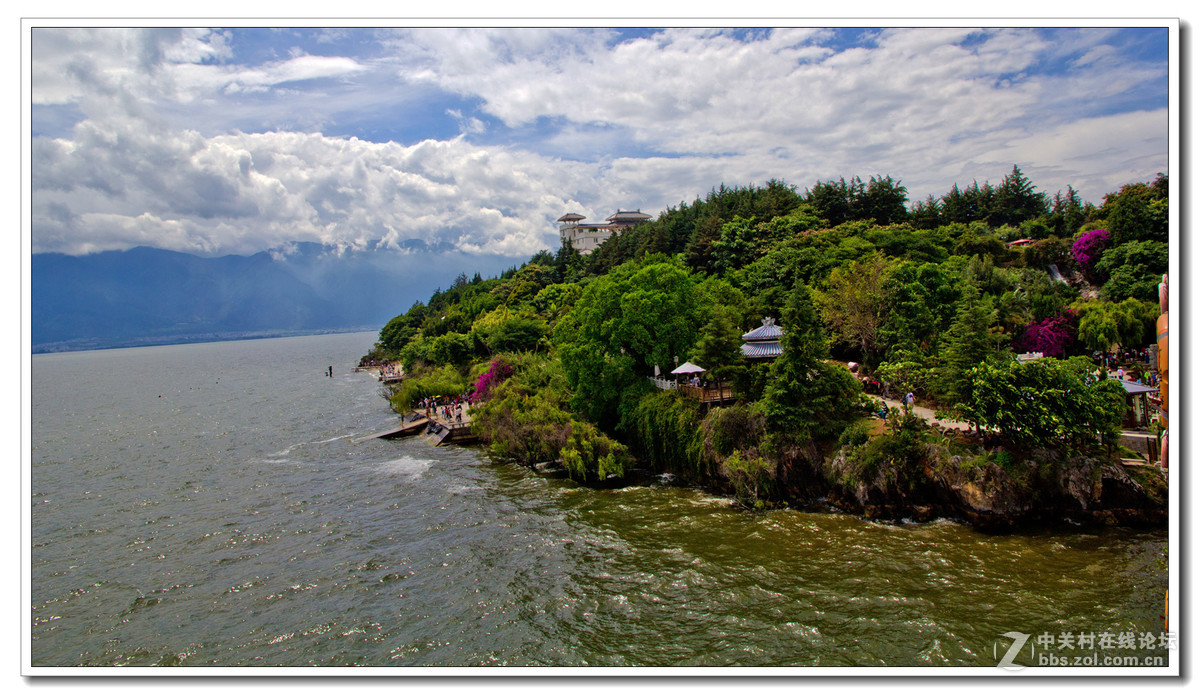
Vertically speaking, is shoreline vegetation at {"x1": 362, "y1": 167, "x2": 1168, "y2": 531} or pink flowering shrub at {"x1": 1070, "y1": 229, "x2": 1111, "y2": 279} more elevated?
pink flowering shrub at {"x1": 1070, "y1": 229, "x2": 1111, "y2": 279}

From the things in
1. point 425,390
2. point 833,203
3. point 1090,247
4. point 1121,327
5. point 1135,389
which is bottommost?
point 425,390

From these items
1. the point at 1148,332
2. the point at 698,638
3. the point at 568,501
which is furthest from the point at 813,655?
the point at 1148,332

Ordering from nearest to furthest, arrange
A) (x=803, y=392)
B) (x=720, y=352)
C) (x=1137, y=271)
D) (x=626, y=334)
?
(x=803, y=392) < (x=720, y=352) < (x=626, y=334) < (x=1137, y=271)

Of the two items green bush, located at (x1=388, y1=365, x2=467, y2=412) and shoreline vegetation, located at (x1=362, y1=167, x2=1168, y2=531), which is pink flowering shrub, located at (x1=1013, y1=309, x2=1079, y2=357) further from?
green bush, located at (x1=388, y1=365, x2=467, y2=412)

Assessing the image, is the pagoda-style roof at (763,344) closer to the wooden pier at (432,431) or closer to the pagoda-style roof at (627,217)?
the wooden pier at (432,431)

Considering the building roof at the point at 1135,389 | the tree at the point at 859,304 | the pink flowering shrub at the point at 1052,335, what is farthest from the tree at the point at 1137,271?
the building roof at the point at 1135,389

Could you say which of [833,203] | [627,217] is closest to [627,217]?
[627,217]

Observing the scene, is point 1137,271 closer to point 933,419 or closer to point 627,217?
point 933,419

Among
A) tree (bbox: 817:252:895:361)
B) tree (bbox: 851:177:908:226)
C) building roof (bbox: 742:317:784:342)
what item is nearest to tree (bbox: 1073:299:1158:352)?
tree (bbox: 817:252:895:361)
